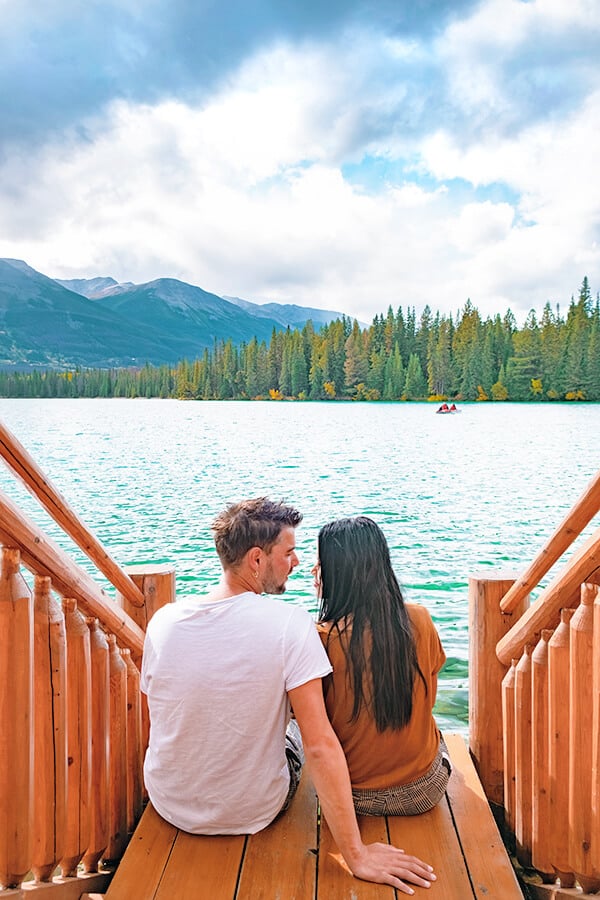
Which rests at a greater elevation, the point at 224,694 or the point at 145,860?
the point at 224,694

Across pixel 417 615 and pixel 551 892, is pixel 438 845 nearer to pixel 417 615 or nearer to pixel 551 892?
pixel 551 892

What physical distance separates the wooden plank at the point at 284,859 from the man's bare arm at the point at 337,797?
14cm

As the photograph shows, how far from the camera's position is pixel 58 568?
5.93 feet

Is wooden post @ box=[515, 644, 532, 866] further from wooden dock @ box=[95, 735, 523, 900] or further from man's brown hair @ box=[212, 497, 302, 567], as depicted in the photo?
man's brown hair @ box=[212, 497, 302, 567]

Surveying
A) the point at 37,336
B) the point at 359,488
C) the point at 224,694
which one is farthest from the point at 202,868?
the point at 37,336

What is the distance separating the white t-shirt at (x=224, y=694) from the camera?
1.93 m

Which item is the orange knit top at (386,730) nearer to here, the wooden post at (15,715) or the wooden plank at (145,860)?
the wooden plank at (145,860)

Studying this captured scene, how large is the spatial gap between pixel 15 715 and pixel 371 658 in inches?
38.7

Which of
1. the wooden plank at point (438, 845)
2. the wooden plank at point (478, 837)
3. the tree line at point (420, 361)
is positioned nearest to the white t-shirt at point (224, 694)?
the wooden plank at point (438, 845)

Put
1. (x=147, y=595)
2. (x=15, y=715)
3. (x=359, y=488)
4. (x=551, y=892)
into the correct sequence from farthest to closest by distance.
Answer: (x=359, y=488) → (x=147, y=595) → (x=551, y=892) → (x=15, y=715)

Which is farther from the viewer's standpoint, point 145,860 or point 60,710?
point 145,860

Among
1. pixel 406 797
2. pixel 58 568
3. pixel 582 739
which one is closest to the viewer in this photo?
pixel 58 568

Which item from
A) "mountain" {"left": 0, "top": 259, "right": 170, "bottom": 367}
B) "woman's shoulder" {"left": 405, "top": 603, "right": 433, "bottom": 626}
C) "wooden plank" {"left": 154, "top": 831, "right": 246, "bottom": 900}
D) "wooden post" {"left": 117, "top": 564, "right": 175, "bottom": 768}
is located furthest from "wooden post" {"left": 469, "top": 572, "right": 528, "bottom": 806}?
"mountain" {"left": 0, "top": 259, "right": 170, "bottom": 367}

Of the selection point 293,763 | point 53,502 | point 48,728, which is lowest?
point 293,763
